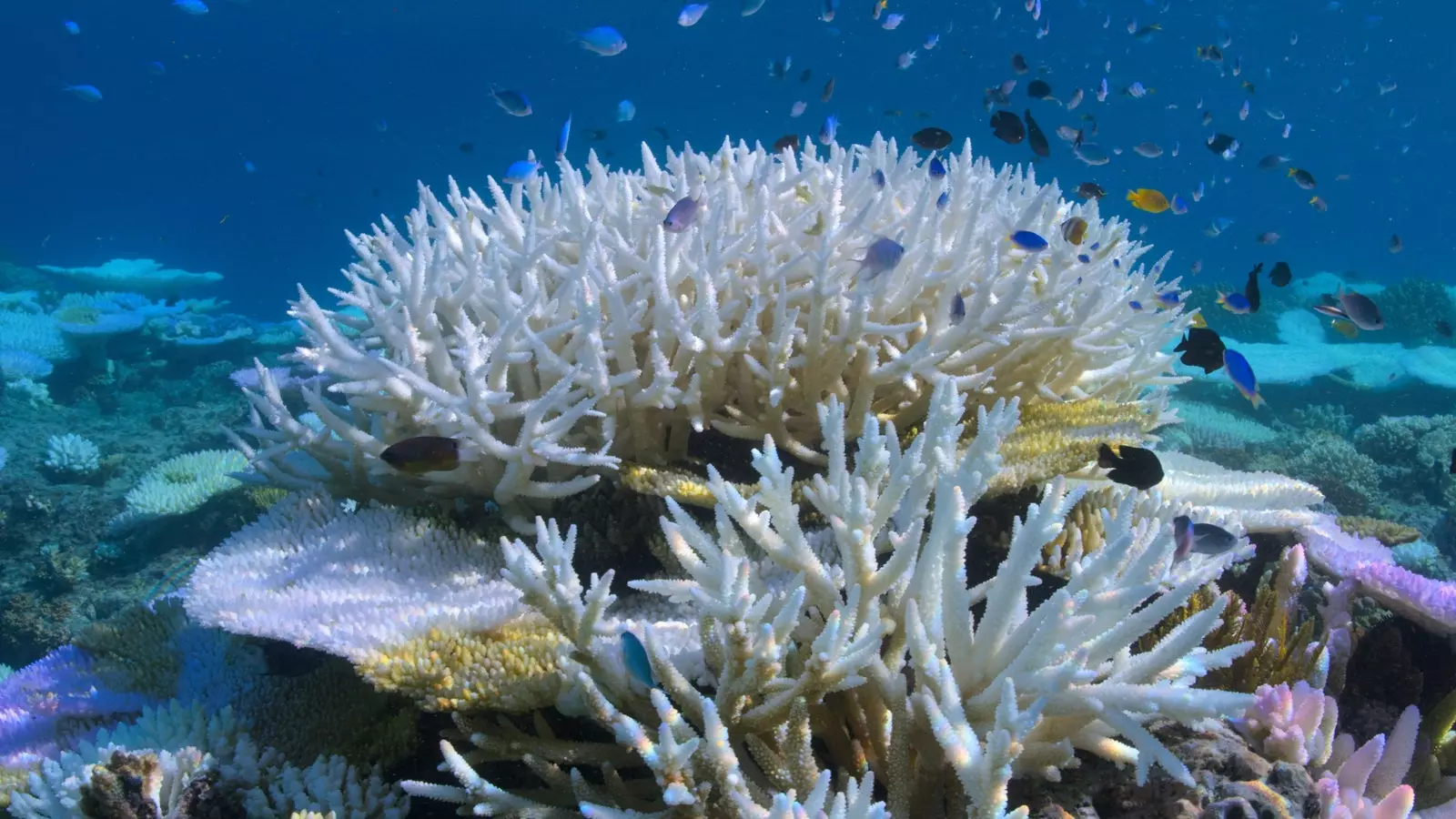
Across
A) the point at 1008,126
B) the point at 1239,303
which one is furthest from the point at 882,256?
the point at 1008,126

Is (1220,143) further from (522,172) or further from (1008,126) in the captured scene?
(522,172)

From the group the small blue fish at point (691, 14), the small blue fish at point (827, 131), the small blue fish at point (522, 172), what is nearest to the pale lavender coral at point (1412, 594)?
the small blue fish at point (522, 172)

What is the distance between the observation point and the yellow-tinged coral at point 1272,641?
2.72m

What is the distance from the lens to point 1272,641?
2.77 metres

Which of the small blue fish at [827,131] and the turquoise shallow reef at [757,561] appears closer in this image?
the turquoise shallow reef at [757,561]

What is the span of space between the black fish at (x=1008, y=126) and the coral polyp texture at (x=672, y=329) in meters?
3.84

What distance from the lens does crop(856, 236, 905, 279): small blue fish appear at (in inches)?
122

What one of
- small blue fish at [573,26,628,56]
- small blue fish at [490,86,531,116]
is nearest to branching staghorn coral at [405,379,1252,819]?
small blue fish at [490,86,531,116]

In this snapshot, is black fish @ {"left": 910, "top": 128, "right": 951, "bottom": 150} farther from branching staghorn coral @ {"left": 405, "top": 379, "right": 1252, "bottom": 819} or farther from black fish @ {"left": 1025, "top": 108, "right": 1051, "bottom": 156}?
branching staghorn coral @ {"left": 405, "top": 379, "right": 1252, "bottom": 819}

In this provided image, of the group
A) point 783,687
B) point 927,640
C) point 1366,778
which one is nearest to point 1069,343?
point 1366,778

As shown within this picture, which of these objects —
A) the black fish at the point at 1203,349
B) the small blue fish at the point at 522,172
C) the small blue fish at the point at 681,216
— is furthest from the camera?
the black fish at the point at 1203,349

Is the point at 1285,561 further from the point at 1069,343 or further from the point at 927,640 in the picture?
the point at 927,640

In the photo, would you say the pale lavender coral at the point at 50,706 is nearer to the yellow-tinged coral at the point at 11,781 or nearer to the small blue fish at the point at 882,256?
the yellow-tinged coral at the point at 11,781

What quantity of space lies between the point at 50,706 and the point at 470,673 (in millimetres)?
2396
